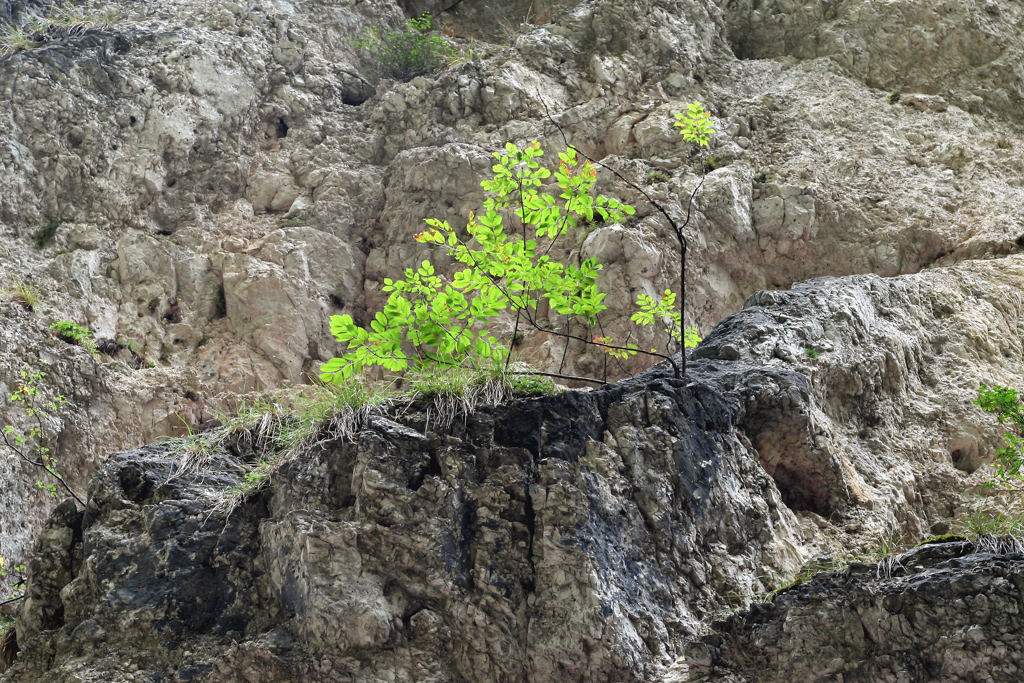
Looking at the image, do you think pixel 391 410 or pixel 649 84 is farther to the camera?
pixel 649 84

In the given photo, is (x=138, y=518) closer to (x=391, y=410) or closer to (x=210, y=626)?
(x=210, y=626)

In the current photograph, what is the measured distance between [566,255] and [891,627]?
5930 mm

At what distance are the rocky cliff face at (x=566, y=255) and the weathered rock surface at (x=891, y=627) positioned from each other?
504 millimetres

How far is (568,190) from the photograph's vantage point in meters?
5.20

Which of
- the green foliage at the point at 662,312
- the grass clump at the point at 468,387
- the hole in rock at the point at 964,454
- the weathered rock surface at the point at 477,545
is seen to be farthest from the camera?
the hole in rock at the point at 964,454

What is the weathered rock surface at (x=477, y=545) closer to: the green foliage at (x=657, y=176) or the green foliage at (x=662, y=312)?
the green foliage at (x=662, y=312)

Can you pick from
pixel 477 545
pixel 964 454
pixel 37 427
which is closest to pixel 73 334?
pixel 37 427

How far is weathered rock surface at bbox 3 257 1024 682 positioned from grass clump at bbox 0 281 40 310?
413 cm

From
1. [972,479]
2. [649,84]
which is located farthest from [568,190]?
[649,84]

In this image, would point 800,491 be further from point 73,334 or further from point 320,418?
point 73,334

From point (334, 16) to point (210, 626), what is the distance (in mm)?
10691

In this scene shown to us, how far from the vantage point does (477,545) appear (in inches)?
168

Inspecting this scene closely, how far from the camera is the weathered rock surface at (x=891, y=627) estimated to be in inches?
131

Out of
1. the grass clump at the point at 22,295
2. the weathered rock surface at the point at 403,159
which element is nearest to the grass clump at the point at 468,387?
the weathered rock surface at the point at 403,159
